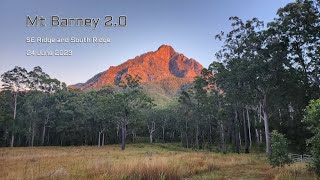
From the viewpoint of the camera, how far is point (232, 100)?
41281mm

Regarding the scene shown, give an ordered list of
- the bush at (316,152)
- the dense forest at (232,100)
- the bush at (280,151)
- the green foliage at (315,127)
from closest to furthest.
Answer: the green foliage at (315,127), the bush at (316,152), the bush at (280,151), the dense forest at (232,100)

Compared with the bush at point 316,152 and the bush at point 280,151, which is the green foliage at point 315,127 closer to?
the bush at point 316,152

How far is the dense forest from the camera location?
30.7 m

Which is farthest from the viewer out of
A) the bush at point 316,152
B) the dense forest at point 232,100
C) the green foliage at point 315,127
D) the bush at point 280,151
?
the dense forest at point 232,100

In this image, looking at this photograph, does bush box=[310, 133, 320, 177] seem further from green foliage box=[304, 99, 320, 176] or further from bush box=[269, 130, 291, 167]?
bush box=[269, 130, 291, 167]

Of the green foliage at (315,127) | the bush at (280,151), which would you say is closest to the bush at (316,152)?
the green foliage at (315,127)

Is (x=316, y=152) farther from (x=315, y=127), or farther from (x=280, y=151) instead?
(x=280, y=151)

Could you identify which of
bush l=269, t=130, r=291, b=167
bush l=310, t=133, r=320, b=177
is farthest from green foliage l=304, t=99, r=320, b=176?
bush l=269, t=130, r=291, b=167

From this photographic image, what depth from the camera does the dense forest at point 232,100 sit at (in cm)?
3066

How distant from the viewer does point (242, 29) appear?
3716 cm

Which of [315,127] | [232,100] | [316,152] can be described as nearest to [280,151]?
[316,152]

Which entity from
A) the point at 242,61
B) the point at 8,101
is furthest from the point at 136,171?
the point at 8,101

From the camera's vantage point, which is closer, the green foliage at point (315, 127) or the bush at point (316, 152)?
the green foliage at point (315, 127)

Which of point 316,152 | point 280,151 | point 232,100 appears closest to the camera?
point 316,152
